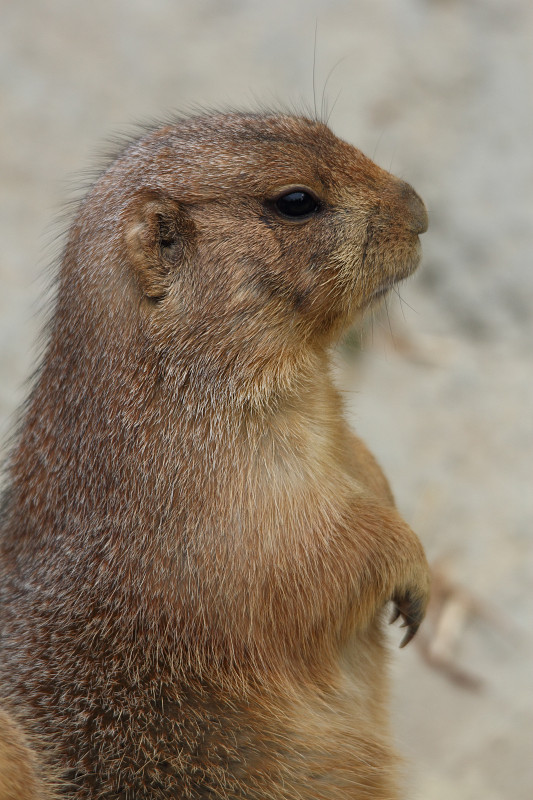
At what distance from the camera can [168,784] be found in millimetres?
3266

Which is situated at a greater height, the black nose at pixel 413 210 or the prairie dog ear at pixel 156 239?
the black nose at pixel 413 210

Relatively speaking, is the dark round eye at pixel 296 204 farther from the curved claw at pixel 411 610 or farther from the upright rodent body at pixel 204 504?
the curved claw at pixel 411 610

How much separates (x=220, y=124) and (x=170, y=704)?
6.56 feet

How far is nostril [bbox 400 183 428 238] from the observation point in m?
3.65

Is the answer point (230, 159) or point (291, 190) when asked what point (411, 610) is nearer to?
point (291, 190)

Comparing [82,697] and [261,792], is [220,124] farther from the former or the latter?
[261,792]

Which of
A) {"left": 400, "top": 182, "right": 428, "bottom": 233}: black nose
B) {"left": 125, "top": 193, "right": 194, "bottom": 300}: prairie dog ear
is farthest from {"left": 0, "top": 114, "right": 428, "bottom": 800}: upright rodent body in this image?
{"left": 400, "top": 182, "right": 428, "bottom": 233}: black nose

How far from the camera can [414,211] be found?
3668 mm

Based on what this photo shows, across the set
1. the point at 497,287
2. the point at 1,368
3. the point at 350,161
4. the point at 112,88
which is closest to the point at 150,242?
the point at 350,161

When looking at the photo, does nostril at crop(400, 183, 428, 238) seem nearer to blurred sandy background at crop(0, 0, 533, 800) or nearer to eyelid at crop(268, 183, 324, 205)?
eyelid at crop(268, 183, 324, 205)

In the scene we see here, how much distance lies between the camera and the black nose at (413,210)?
12.0 feet

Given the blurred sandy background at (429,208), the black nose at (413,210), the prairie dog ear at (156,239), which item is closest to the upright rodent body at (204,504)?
the prairie dog ear at (156,239)

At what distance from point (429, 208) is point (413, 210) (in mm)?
3857

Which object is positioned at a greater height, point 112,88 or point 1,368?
point 112,88
